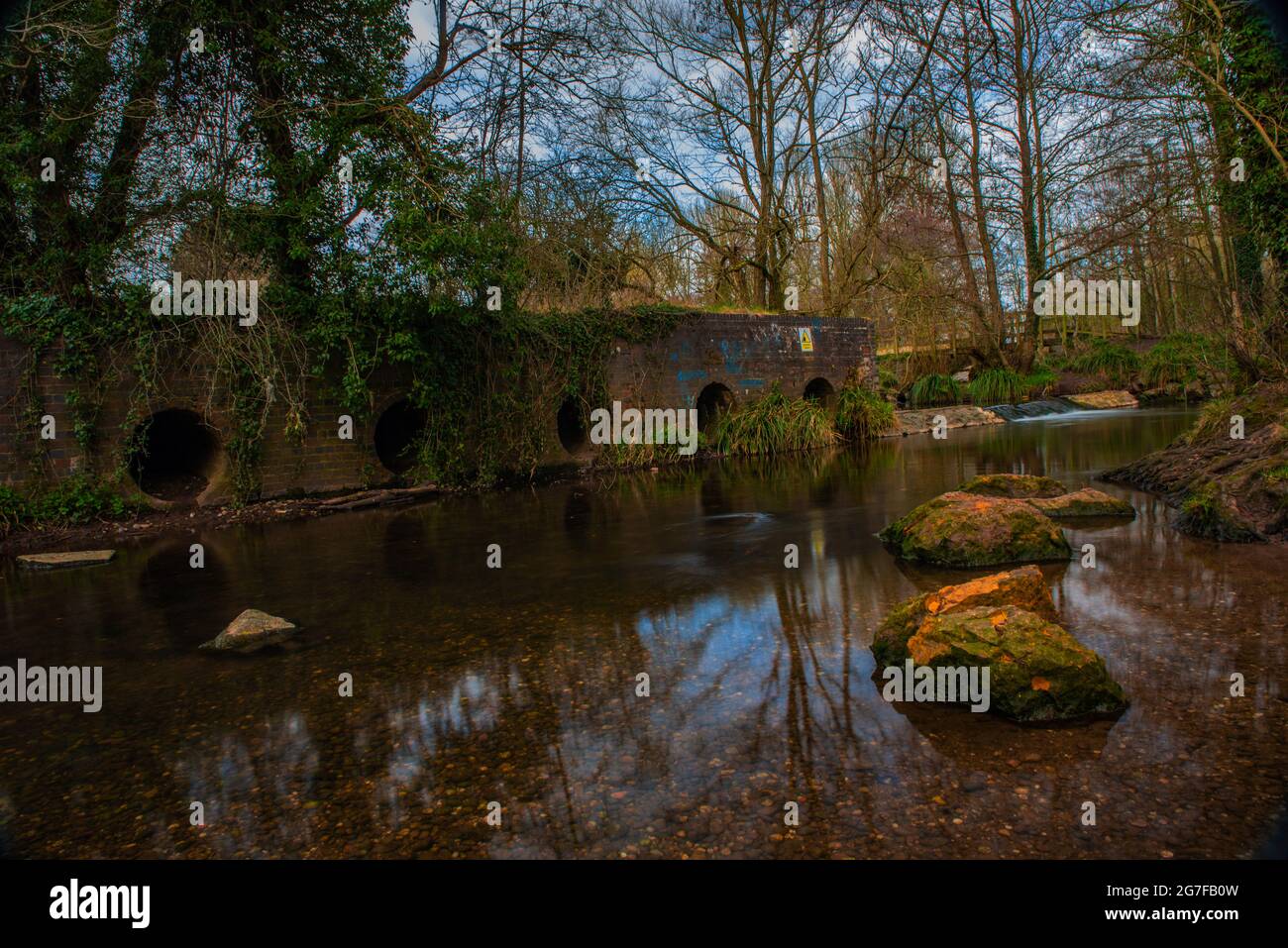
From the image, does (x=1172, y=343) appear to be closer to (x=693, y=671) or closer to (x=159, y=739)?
(x=693, y=671)

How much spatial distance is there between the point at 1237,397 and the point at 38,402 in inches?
548

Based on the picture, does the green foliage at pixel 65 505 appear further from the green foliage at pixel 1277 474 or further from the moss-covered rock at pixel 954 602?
the green foliage at pixel 1277 474

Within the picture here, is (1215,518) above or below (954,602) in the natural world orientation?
above

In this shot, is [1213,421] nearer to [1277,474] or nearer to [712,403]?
[1277,474]

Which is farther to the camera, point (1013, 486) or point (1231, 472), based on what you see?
point (1013, 486)

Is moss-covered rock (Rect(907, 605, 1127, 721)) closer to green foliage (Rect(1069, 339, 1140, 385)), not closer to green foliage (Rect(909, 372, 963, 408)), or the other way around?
green foliage (Rect(909, 372, 963, 408))

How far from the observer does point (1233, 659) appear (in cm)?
371

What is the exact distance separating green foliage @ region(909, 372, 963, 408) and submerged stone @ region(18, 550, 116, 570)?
72.0 ft

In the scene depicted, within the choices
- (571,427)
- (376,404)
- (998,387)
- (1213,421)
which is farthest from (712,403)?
(998,387)

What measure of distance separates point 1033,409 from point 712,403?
435 inches

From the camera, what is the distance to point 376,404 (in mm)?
11930

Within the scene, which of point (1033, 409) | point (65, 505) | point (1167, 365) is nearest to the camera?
point (65, 505)

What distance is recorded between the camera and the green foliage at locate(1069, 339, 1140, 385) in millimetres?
25078

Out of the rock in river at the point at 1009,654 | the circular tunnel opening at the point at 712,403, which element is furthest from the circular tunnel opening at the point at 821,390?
the rock in river at the point at 1009,654
